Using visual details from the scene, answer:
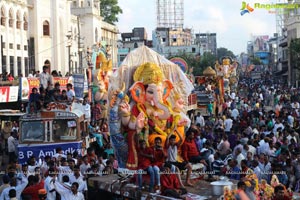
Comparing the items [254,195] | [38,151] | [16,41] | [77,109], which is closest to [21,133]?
[38,151]

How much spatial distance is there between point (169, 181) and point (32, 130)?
229 inches

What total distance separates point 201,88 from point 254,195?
83.6 ft

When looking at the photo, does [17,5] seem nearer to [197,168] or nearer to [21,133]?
[21,133]

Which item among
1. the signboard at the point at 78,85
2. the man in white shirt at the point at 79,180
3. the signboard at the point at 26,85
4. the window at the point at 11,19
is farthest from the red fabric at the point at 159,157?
the window at the point at 11,19

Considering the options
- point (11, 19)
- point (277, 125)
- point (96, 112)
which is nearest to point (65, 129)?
point (96, 112)

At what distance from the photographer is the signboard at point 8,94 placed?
87.0 feet

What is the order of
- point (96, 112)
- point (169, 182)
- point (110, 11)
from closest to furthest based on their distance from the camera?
point (169, 182) < point (96, 112) < point (110, 11)

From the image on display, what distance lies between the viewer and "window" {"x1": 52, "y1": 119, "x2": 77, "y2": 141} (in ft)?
54.6

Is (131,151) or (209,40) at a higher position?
(209,40)

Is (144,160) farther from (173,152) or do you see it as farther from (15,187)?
(15,187)

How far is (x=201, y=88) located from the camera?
35.7 m

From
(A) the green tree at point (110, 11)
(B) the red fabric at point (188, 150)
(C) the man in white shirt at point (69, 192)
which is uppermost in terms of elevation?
(A) the green tree at point (110, 11)

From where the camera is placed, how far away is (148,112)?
13914 millimetres

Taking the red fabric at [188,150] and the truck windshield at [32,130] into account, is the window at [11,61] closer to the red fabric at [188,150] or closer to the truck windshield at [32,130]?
the truck windshield at [32,130]
